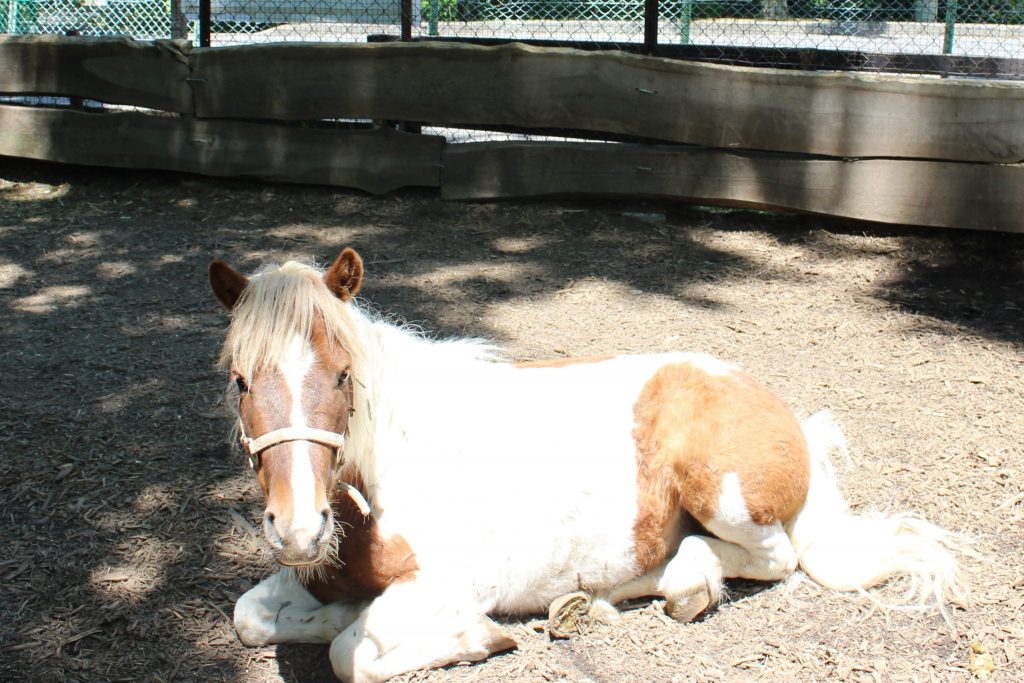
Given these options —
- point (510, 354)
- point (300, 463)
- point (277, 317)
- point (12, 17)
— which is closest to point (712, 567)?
point (300, 463)

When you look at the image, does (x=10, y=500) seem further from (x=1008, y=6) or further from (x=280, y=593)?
(x=1008, y=6)

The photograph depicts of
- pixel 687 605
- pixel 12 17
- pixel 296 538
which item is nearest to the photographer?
pixel 296 538

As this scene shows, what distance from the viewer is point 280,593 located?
10.4 ft

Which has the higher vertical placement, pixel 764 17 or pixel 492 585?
pixel 764 17

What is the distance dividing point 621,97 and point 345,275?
4514 millimetres

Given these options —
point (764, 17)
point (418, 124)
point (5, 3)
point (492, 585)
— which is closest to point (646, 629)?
point (492, 585)

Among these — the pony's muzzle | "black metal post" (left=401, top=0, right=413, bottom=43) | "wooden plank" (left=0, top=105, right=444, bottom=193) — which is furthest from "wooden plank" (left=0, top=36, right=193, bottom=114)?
the pony's muzzle

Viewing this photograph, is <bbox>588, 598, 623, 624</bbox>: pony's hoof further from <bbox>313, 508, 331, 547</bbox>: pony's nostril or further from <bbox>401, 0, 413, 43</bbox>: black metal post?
<bbox>401, 0, 413, 43</bbox>: black metal post

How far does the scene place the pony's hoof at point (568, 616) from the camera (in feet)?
10.4

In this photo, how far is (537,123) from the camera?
705cm

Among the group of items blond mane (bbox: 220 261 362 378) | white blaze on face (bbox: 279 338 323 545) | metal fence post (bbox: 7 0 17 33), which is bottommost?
white blaze on face (bbox: 279 338 323 545)

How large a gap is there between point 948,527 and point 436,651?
6.32 ft

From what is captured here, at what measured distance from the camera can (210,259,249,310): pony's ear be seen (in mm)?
2707

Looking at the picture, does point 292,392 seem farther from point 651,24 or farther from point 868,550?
point 651,24
